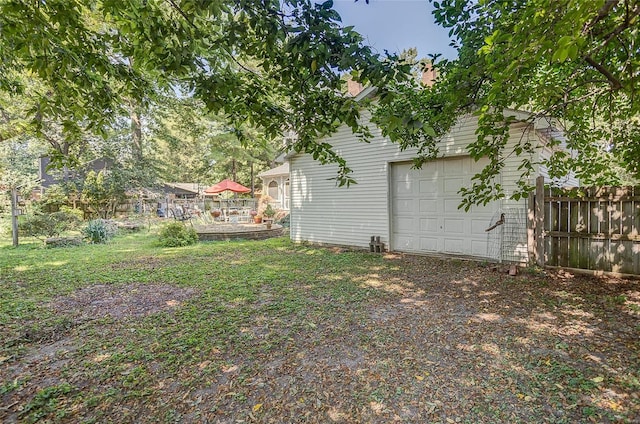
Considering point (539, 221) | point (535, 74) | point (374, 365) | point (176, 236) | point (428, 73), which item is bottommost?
point (374, 365)

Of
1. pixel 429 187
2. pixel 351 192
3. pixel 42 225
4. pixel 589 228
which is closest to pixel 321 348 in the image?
pixel 589 228

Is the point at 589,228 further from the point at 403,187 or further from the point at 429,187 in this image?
the point at 403,187

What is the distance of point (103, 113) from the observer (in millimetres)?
3078

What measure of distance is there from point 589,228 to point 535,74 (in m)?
2.82

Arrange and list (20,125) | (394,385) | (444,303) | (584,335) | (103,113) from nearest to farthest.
Result: (394,385)
(103,113)
(584,335)
(20,125)
(444,303)

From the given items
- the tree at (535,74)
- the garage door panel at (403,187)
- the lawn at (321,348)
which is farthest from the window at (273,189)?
the tree at (535,74)

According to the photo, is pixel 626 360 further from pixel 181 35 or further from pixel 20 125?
pixel 20 125

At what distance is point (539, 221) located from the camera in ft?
19.6

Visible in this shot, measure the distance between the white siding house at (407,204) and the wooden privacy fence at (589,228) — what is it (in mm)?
362

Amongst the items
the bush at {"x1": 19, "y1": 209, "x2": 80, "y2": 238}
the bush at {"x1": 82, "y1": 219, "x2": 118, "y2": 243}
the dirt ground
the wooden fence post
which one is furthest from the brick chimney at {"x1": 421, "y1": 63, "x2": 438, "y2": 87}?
the bush at {"x1": 19, "y1": 209, "x2": 80, "y2": 238}

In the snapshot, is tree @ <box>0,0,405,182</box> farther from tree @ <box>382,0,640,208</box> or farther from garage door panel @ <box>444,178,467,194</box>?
garage door panel @ <box>444,178,467,194</box>

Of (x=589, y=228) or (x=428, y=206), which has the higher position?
(x=428, y=206)

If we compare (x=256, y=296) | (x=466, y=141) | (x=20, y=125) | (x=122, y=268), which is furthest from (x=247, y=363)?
(x=466, y=141)

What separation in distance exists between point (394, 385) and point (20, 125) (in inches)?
183
